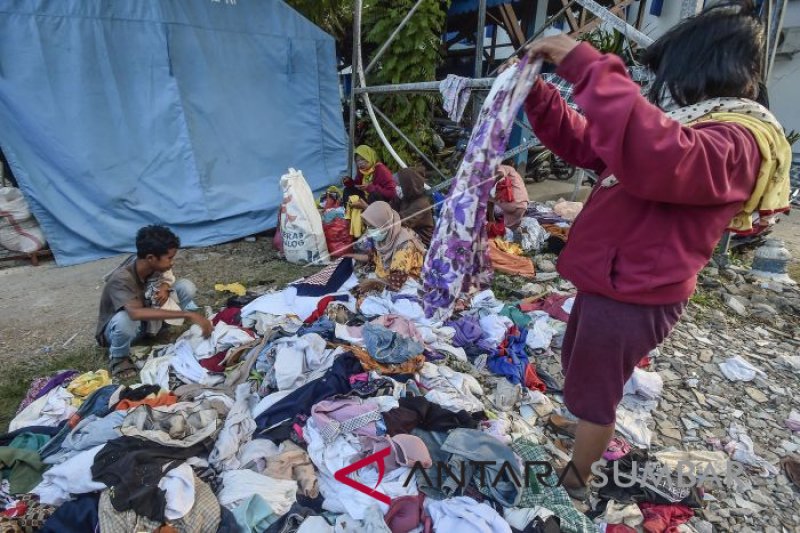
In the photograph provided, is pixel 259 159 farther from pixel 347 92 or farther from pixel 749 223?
pixel 749 223

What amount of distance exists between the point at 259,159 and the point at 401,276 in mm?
2654

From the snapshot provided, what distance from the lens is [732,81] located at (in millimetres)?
1216

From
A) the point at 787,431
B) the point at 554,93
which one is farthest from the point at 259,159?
the point at 787,431

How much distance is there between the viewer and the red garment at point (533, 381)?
281 cm

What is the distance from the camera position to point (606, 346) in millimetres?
1526

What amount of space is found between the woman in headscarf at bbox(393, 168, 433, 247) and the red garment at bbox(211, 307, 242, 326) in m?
1.87

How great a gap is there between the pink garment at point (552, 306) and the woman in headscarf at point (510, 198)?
153 cm

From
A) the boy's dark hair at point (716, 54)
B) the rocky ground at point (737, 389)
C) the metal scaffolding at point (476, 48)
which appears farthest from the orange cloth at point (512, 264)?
the boy's dark hair at point (716, 54)

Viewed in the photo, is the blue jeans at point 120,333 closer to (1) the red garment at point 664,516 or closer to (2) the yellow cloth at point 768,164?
(1) the red garment at point 664,516

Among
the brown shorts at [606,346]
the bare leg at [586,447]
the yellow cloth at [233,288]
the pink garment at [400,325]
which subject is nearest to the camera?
the brown shorts at [606,346]

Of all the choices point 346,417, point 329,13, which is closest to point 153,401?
point 346,417

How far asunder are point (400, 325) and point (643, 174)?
229cm

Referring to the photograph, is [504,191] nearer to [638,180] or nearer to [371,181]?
[371,181]

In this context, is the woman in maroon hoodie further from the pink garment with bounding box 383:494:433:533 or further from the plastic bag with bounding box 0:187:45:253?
the plastic bag with bounding box 0:187:45:253
